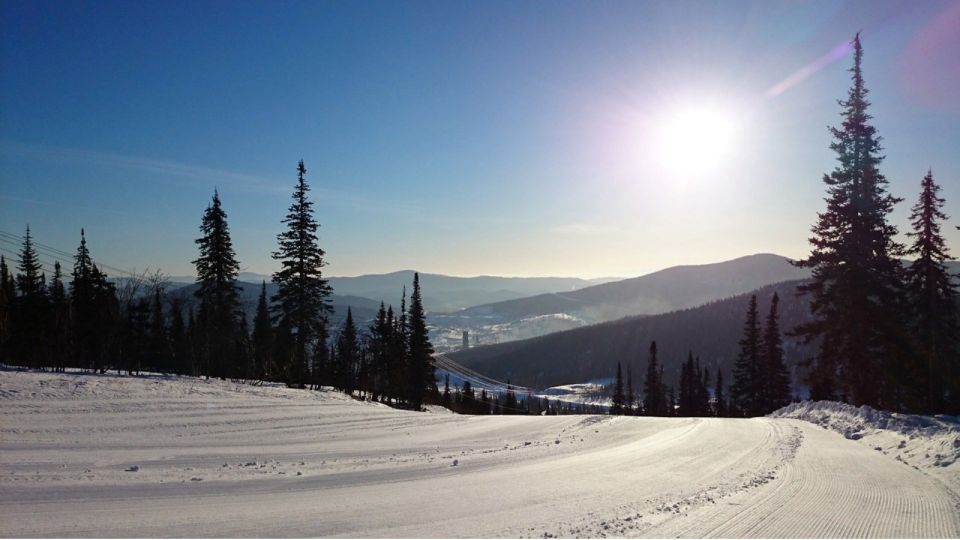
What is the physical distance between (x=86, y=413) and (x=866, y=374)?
1138 inches

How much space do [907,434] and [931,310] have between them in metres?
19.0

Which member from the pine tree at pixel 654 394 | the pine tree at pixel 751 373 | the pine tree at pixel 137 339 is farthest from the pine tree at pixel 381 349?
the pine tree at pixel 751 373

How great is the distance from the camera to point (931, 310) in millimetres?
23969

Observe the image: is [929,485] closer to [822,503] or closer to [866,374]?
[822,503]

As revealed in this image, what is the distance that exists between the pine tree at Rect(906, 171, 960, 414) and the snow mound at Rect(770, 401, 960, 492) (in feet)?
35.8

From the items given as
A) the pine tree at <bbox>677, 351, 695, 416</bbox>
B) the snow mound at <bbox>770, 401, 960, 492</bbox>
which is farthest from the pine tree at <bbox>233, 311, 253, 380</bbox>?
the pine tree at <bbox>677, 351, 695, 416</bbox>

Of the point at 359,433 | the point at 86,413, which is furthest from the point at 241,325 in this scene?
the point at 359,433

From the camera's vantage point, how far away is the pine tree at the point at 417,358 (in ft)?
146

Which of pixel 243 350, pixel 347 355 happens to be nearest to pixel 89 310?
pixel 243 350

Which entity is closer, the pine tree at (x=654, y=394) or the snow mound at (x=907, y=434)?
the snow mound at (x=907, y=434)

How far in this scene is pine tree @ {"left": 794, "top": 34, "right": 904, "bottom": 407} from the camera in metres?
21.3

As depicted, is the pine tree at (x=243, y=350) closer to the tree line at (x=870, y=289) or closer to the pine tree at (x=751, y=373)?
the tree line at (x=870, y=289)

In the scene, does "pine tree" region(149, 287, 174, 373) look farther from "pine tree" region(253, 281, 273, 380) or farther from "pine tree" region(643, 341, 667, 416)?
"pine tree" region(643, 341, 667, 416)

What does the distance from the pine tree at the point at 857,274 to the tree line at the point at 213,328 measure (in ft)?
90.4
